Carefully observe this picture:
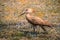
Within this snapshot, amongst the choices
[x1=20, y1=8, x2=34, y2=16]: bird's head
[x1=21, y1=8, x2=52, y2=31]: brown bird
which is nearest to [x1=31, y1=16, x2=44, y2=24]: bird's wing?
[x1=21, y1=8, x2=52, y2=31]: brown bird

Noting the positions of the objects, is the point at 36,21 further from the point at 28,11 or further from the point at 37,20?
the point at 28,11

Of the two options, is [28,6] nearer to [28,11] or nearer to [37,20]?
[28,11]

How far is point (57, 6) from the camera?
3824mm

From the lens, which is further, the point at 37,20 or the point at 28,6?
the point at 28,6

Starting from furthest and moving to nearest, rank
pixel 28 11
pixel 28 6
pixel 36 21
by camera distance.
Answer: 1. pixel 28 6
2. pixel 28 11
3. pixel 36 21

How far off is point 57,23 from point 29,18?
391mm

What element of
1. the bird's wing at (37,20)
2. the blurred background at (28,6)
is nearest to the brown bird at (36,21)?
the bird's wing at (37,20)

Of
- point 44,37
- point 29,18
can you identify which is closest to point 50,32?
point 44,37

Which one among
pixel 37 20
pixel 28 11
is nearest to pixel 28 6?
pixel 28 11

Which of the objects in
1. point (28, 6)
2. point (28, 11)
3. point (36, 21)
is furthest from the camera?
point (28, 6)

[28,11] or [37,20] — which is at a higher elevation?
[28,11]

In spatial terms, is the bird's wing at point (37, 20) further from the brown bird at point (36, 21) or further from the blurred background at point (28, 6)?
the blurred background at point (28, 6)

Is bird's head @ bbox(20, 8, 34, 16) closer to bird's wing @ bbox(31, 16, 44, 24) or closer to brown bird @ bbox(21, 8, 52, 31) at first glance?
brown bird @ bbox(21, 8, 52, 31)

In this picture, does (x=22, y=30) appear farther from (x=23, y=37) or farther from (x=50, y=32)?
(x=50, y=32)
